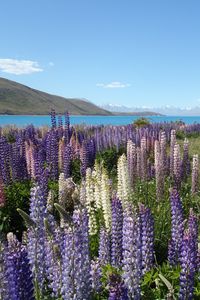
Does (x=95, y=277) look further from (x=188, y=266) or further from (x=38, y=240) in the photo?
(x=188, y=266)

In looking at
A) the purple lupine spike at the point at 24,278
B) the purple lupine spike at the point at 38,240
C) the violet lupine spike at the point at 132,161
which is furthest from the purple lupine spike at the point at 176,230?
the violet lupine spike at the point at 132,161

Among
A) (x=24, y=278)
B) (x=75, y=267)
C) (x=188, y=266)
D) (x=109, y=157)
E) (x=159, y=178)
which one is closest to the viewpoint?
(x=24, y=278)

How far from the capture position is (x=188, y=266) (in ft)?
14.6

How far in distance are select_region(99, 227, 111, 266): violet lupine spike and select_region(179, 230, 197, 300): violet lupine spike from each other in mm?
1342

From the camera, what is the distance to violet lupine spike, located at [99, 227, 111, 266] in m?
5.62

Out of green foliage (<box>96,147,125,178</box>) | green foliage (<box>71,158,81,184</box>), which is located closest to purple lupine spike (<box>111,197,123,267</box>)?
green foliage (<box>71,158,81,184</box>)

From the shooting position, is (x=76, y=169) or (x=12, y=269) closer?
(x=12, y=269)

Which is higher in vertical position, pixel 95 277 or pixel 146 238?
pixel 146 238

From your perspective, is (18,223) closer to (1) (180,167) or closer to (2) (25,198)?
(2) (25,198)

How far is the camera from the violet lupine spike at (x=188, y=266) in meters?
4.44

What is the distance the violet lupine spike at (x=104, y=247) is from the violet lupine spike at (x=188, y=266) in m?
1.34

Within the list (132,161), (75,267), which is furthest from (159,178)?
(75,267)

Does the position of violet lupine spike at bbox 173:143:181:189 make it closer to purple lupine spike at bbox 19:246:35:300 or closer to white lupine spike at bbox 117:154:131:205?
white lupine spike at bbox 117:154:131:205

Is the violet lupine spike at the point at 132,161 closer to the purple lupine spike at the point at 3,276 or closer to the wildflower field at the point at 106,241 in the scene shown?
the wildflower field at the point at 106,241
